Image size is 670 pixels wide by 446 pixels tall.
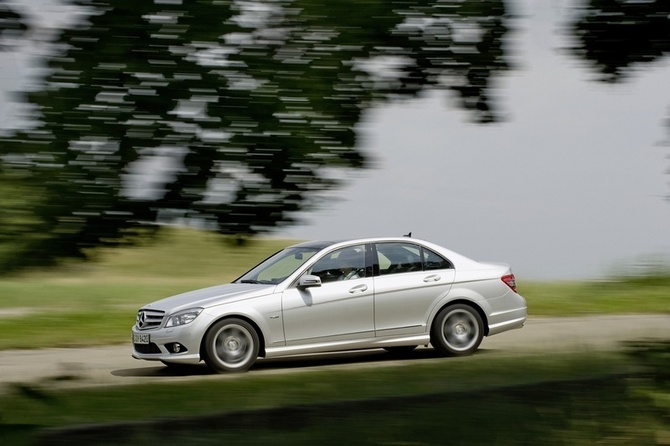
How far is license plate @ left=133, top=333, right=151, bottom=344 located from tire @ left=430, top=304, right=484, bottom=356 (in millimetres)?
3700

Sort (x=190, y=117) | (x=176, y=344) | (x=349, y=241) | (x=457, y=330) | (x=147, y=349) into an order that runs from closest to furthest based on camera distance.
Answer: (x=190, y=117) < (x=176, y=344) < (x=147, y=349) < (x=349, y=241) < (x=457, y=330)

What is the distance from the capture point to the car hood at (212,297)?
499 inches

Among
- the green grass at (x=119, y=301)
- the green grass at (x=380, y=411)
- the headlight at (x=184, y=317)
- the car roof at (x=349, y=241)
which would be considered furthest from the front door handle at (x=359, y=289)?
the green grass at (x=380, y=411)

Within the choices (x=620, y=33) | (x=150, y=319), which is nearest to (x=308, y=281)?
(x=150, y=319)

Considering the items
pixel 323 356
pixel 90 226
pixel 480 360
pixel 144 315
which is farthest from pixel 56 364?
pixel 90 226

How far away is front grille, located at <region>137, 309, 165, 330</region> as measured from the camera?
12742 mm

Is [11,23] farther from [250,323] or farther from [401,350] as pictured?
[401,350]

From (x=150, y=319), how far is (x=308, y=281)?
1.99 metres

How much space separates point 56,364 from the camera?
1308cm

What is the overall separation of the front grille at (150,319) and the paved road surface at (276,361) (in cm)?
58

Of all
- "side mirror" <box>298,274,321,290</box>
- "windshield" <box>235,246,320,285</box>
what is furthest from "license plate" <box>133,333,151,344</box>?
"side mirror" <box>298,274,321,290</box>

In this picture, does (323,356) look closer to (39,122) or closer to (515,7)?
(515,7)

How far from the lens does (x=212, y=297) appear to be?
42.0 feet

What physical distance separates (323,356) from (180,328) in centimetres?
262
